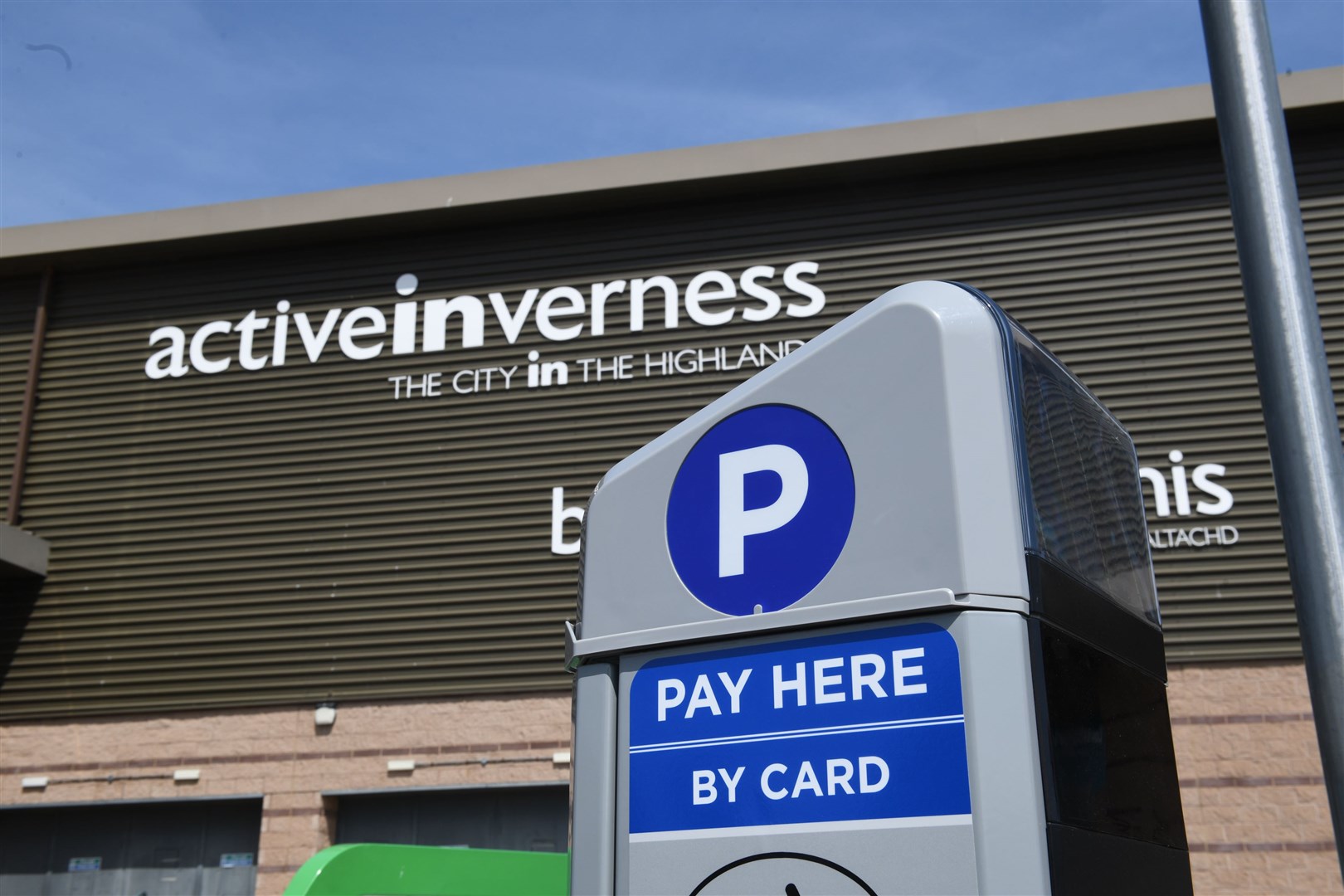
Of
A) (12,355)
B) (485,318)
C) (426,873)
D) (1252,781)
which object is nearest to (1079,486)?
(426,873)

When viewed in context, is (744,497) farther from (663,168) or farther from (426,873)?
(663,168)

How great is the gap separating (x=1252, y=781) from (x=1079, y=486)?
8736mm

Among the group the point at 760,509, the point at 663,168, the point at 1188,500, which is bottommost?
the point at 760,509

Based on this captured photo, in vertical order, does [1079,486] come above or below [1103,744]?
above

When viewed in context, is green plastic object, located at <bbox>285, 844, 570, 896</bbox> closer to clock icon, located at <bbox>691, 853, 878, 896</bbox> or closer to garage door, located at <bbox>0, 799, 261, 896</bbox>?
clock icon, located at <bbox>691, 853, 878, 896</bbox>

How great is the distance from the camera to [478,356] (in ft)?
41.3

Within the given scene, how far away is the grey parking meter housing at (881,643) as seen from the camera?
221 cm

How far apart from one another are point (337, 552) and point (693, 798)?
33.2ft

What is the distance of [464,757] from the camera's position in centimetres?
1122

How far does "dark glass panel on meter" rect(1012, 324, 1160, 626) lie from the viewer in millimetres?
2416

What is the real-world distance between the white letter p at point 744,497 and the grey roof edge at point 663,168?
9.86 metres

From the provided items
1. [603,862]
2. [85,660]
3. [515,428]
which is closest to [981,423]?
[603,862]

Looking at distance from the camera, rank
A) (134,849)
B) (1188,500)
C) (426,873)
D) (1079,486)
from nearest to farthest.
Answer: (1079,486) → (426,873) → (1188,500) → (134,849)

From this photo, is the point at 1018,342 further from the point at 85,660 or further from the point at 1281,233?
the point at 85,660
